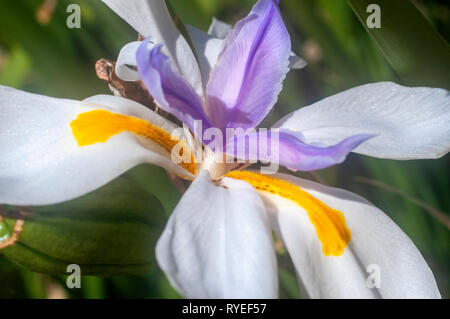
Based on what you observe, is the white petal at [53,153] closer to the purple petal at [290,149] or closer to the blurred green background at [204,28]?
the purple petal at [290,149]

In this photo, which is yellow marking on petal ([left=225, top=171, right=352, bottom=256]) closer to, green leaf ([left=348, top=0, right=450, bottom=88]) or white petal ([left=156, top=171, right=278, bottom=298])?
white petal ([left=156, top=171, right=278, bottom=298])

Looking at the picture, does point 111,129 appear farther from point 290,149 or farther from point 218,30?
point 218,30

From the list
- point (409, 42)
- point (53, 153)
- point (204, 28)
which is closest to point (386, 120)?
point (409, 42)

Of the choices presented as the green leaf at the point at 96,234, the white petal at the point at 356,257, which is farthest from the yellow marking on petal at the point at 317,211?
the green leaf at the point at 96,234
